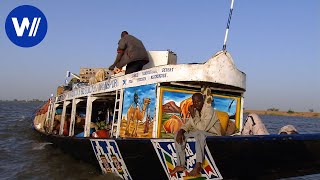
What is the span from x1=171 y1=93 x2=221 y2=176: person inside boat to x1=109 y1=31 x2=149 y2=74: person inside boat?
2948mm

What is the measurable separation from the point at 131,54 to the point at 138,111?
1462 millimetres

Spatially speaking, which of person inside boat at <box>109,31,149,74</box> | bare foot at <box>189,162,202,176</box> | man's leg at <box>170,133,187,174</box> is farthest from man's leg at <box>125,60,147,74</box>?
bare foot at <box>189,162,202,176</box>

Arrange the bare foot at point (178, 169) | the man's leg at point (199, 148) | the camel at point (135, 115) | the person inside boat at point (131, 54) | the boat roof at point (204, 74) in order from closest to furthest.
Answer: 1. the man's leg at point (199, 148)
2. the bare foot at point (178, 169)
3. the boat roof at point (204, 74)
4. the camel at point (135, 115)
5. the person inside boat at point (131, 54)

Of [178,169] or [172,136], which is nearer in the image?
[178,169]

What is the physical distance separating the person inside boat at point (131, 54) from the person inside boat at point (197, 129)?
9.67 feet

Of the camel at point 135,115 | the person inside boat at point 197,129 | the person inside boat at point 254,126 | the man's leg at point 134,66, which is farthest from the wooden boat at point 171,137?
the person inside boat at point 254,126

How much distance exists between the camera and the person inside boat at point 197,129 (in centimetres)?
518

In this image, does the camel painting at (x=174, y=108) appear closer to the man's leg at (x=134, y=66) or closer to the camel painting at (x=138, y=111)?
the camel painting at (x=138, y=111)

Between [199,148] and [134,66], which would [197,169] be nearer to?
[199,148]

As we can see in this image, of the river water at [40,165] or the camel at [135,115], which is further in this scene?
the river water at [40,165]

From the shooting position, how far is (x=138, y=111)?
7383 mm

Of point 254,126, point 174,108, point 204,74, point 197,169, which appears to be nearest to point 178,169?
point 197,169

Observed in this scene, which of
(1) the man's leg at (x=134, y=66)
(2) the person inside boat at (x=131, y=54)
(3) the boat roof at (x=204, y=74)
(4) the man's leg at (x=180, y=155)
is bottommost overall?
(4) the man's leg at (x=180, y=155)

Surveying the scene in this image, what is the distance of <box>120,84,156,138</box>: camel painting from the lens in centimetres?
696
